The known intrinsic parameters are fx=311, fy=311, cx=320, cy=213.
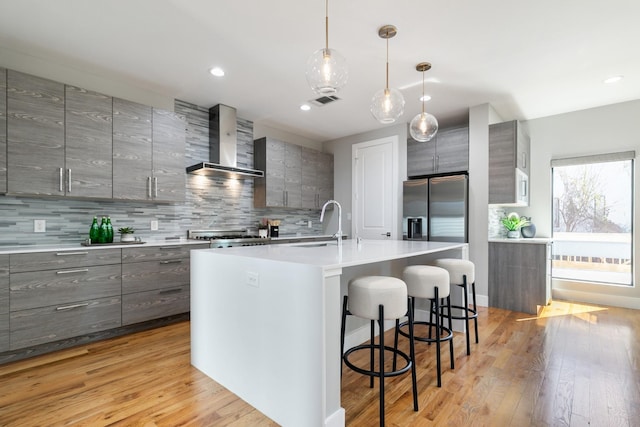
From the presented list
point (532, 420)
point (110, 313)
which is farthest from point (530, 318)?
point (110, 313)

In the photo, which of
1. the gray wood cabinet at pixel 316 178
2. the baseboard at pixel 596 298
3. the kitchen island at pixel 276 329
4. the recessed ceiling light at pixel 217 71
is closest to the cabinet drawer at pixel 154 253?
the kitchen island at pixel 276 329

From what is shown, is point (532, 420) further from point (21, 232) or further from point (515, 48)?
point (21, 232)

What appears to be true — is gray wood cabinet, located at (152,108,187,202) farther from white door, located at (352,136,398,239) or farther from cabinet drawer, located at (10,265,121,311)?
white door, located at (352,136,398,239)

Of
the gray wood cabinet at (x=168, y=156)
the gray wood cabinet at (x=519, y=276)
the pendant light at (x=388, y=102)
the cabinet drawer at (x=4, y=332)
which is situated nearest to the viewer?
the cabinet drawer at (x=4, y=332)

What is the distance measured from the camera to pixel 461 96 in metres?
3.77

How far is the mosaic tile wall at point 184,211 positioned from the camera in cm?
284

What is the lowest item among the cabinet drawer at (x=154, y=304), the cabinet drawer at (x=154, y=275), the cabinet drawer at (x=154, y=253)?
the cabinet drawer at (x=154, y=304)

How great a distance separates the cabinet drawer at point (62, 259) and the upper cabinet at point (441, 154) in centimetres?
392

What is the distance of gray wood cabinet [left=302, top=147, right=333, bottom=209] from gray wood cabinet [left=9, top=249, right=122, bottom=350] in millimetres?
2970

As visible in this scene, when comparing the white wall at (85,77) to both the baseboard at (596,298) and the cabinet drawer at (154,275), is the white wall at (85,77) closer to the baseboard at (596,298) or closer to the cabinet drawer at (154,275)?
the cabinet drawer at (154,275)

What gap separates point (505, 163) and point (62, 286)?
4861mm

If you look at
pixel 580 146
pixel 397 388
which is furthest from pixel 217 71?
pixel 580 146

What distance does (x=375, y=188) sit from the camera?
16.9ft

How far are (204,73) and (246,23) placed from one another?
1026mm
